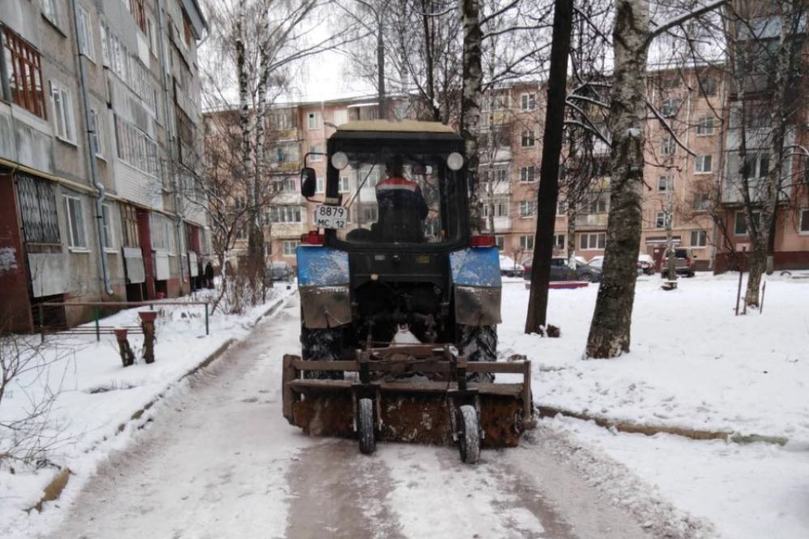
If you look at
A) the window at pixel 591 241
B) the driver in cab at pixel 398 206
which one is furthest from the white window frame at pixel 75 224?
the window at pixel 591 241

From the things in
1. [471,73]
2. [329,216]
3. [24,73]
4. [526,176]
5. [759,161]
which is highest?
[526,176]

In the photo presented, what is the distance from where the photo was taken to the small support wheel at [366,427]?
3.77m

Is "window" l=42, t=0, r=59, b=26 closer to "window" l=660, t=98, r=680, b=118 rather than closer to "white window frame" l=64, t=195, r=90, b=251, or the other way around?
"white window frame" l=64, t=195, r=90, b=251

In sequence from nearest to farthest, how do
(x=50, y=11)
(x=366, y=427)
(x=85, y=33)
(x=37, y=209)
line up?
(x=366, y=427)
(x=37, y=209)
(x=50, y=11)
(x=85, y=33)

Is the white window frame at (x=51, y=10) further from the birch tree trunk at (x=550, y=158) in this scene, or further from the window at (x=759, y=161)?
the window at (x=759, y=161)

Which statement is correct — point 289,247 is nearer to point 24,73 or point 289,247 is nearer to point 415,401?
point 24,73

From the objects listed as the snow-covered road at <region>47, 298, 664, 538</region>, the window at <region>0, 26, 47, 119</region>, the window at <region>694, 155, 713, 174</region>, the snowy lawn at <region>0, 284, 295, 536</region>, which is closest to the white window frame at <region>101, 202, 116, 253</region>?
the window at <region>0, 26, 47, 119</region>

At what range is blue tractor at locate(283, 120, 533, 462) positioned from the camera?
4.13m

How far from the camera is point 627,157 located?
5.75 metres

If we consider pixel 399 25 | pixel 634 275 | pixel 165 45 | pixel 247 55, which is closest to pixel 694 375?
pixel 634 275

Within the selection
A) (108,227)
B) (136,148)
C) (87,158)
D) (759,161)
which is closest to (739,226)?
(759,161)

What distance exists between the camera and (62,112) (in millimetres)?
11516

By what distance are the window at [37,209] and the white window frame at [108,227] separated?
2.64 m

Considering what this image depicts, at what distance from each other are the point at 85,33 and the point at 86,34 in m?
0.08
